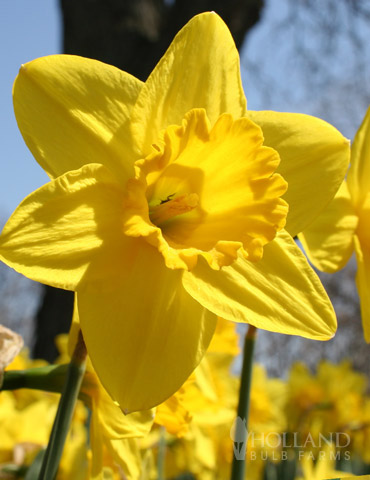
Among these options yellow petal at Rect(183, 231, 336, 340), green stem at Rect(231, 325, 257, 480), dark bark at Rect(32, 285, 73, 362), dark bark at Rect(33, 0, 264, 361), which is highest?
yellow petal at Rect(183, 231, 336, 340)

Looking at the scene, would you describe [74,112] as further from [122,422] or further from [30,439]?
[30,439]

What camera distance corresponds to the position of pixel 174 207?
115cm

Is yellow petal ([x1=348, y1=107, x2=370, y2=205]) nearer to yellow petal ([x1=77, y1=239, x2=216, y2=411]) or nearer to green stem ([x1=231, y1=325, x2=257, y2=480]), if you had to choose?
green stem ([x1=231, y1=325, x2=257, y2=480])

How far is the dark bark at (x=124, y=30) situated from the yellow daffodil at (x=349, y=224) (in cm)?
426

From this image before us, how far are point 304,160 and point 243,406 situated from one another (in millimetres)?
488

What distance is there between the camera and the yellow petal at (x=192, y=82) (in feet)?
3.18

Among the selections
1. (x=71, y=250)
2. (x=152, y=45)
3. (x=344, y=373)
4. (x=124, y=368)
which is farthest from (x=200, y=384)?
(x=152, y=45)

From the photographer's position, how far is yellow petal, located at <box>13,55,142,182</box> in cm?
90

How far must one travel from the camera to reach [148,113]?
966 mm

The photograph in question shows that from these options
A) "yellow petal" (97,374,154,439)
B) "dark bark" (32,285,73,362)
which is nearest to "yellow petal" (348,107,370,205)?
"yellow petal" (97,374,154,439)

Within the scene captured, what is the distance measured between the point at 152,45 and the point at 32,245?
5.38 meters

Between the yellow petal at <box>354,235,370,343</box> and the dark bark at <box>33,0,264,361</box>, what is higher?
the yellow petal at <box>354,235,370,343</box>

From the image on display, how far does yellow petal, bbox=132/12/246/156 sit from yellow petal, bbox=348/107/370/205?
395mm

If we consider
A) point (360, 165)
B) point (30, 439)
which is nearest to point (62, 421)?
point (360, 165)
